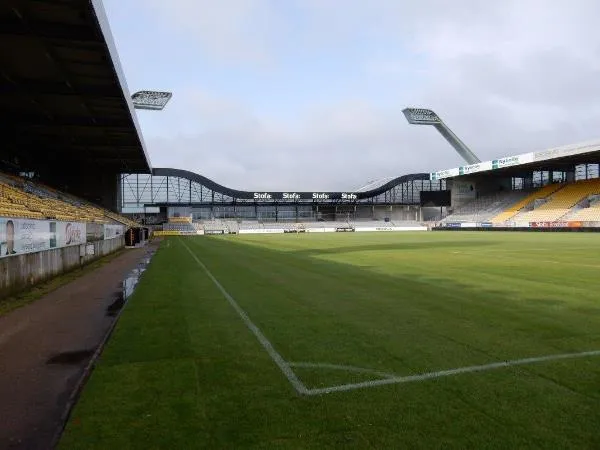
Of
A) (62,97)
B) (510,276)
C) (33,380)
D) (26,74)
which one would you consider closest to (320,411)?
(33,380)

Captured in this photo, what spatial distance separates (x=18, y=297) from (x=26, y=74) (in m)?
13.5

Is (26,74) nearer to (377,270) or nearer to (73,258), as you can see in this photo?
(73,258)

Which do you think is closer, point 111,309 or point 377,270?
point 111,309

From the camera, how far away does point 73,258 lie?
18.2 meters

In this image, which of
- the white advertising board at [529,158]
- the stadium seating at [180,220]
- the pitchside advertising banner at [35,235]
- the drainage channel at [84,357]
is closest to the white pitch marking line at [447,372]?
the drainage channel at [84,357]

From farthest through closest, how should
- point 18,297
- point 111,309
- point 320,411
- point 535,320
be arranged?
point 18,297 < point 111,309 < point 535,320 < point 320,411

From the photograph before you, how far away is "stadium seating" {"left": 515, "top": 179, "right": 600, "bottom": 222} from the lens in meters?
61.7

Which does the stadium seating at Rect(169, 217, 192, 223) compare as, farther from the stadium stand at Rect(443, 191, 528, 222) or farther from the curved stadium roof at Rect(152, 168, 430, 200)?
the stadium stand at Rect(443, 191, 528, 222)

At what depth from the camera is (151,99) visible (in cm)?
6062

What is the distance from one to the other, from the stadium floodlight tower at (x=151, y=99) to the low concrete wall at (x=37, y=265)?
4241 centimetres

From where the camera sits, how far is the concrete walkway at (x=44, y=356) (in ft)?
13.8

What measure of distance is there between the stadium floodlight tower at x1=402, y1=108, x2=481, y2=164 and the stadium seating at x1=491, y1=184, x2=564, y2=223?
20.1 metres

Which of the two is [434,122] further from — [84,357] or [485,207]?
[84,357]

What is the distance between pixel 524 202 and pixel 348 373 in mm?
75322
